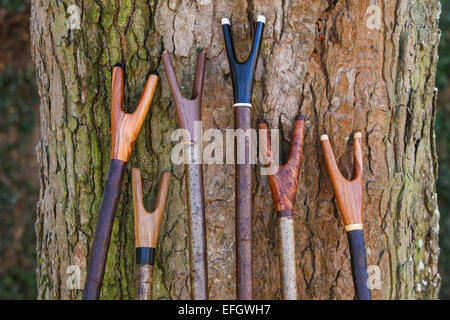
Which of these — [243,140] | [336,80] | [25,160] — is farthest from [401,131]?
[25,160]

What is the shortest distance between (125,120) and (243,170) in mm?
388

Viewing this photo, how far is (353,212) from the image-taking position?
1.26m

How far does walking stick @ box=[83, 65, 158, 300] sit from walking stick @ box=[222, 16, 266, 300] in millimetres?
254

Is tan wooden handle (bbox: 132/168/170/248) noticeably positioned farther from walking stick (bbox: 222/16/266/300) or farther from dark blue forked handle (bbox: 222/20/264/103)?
dark blue forked handle (bbox: 222/20/264/103)

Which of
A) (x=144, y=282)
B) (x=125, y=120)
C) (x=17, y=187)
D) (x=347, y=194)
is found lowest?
(x=144, y=282)

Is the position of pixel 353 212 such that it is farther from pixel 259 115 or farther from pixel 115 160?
pixel 115 160

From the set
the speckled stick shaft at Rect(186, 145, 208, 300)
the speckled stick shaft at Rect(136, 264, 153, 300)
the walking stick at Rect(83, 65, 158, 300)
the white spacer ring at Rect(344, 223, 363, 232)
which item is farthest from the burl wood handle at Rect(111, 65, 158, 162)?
the white spacer ring at Rect(344, 223, 363, 232)

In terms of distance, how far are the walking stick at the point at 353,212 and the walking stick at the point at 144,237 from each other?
54 cm

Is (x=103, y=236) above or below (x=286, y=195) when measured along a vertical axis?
below

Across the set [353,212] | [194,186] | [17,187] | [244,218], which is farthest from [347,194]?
[17,187]

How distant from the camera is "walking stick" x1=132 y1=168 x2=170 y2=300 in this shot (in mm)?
1261

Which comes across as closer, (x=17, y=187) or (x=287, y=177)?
(x=287, y=177)
